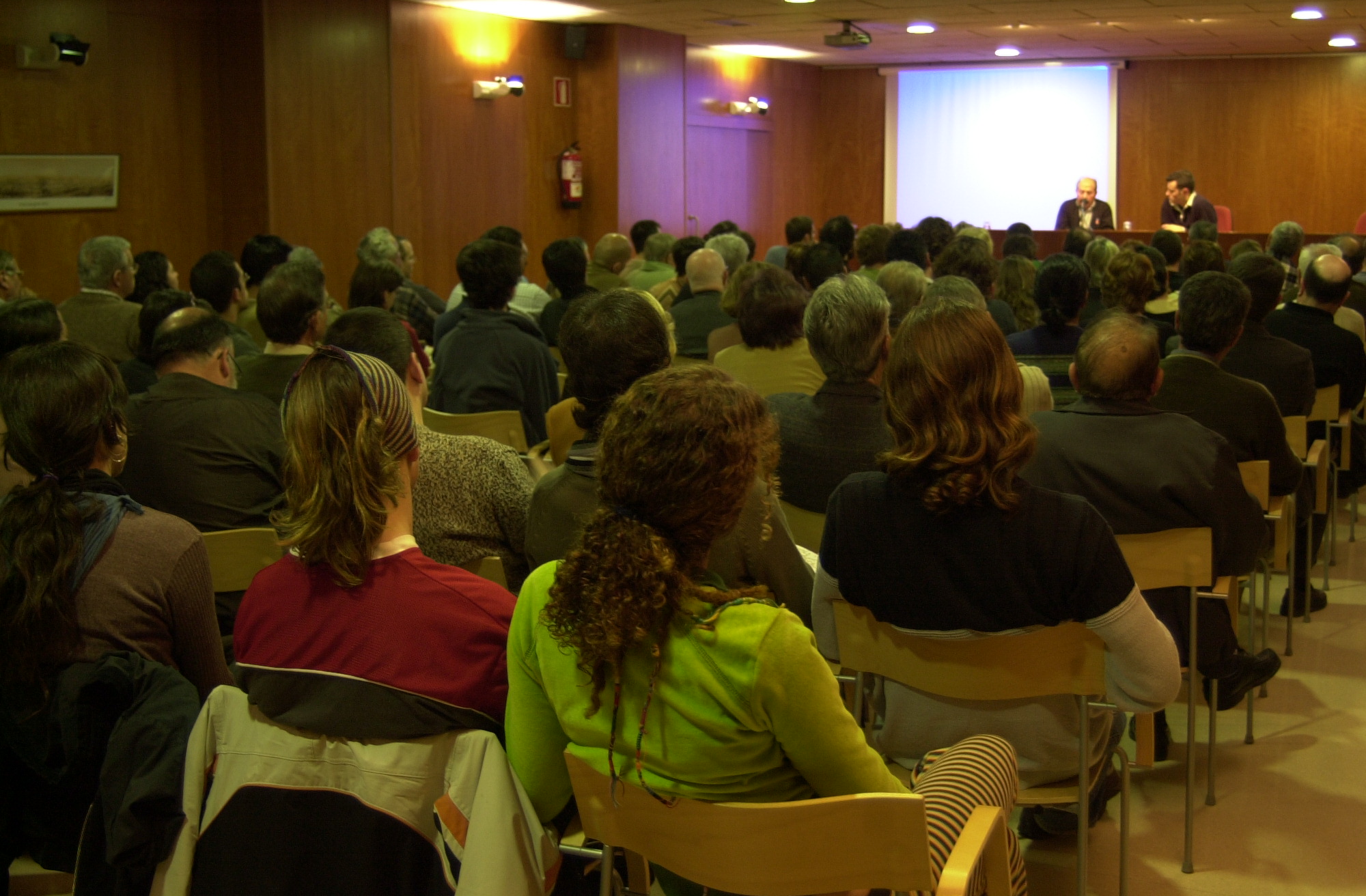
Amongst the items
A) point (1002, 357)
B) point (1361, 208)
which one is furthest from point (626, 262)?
point (1361, 208)

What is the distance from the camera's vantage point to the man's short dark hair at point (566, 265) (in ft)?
20.0

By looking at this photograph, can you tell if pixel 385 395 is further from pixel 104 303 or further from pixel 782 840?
pixel 104 303

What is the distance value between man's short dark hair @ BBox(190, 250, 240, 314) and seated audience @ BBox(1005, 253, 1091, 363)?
132 inches

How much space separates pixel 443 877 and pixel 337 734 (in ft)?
0.82

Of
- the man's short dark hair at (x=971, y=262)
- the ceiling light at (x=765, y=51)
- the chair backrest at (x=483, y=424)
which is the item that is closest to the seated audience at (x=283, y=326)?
the chair backrest at (x=483, y=424)

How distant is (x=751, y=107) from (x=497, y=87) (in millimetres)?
4609

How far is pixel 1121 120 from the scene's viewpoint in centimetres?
1524

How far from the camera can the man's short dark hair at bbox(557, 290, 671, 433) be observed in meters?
2.64

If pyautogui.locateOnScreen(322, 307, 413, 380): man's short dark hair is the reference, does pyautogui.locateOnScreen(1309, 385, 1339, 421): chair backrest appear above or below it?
below

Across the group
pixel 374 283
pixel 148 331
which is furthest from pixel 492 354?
pixel 148 331

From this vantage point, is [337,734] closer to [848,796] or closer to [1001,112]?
[848,796]

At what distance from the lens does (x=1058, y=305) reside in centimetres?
494

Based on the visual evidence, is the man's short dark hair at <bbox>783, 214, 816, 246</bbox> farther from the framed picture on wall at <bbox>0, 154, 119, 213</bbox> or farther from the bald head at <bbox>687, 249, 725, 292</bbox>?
the framed picture on wall at <bbox>0, 154, 119, 213</bbox>

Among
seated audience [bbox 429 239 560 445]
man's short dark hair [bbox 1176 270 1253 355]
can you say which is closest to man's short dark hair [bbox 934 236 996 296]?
man's short dark hair [bbox 1176 270 1253 355]
